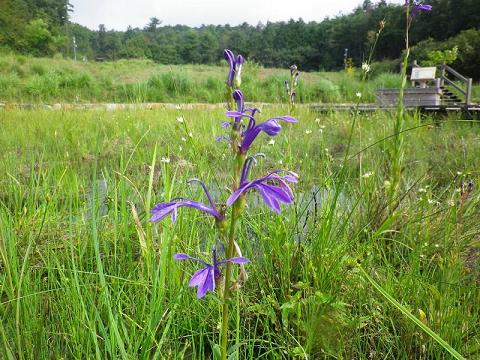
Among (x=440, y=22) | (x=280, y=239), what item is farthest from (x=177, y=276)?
(x=440, y=22)

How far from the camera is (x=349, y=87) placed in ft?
Answer: 50.5

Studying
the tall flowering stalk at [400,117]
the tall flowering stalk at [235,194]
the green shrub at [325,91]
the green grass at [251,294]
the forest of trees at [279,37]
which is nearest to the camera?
the tall flowering stalk at [235,194]

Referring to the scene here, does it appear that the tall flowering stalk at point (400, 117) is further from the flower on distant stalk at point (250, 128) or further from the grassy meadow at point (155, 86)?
the grassy meadow at point (155, 86)

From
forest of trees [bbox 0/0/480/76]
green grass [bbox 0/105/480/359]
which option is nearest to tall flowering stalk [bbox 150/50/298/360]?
green grass [bbox 0/105/480/359]

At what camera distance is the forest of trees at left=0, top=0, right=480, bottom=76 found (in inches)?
1309

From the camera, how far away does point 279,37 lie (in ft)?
210

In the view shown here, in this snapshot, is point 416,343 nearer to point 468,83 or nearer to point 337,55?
point 468,83

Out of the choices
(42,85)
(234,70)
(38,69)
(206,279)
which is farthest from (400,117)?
(38,69)

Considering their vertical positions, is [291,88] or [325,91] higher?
[325,91]

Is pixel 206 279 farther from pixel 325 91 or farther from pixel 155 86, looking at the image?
pixel 325 91

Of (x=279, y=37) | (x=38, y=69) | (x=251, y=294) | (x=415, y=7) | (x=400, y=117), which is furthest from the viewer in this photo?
(x=279, y=37)

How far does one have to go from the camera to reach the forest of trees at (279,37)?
109 ft

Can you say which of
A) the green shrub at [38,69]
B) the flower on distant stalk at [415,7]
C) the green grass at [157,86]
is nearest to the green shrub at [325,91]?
the green grass at [157,86]

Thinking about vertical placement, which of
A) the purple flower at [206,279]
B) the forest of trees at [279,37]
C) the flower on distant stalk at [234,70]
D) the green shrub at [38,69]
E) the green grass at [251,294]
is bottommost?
the green grass at [251,294]
